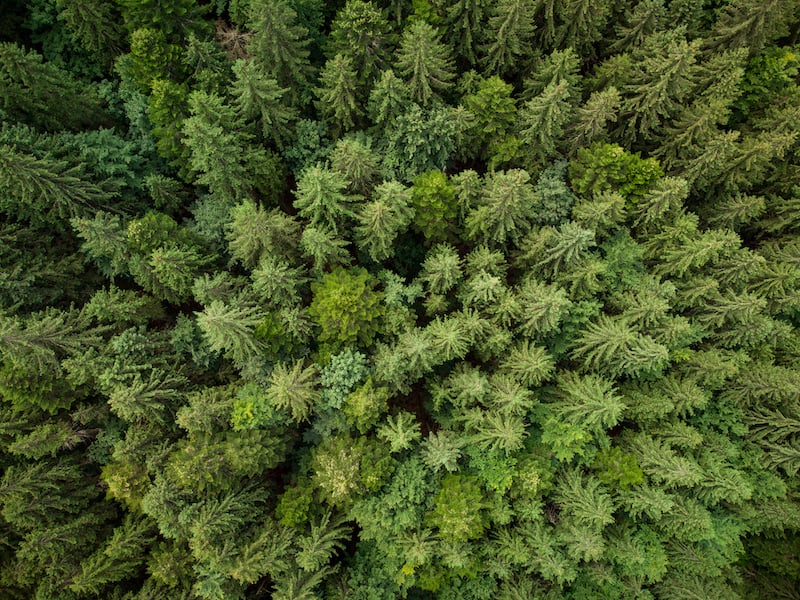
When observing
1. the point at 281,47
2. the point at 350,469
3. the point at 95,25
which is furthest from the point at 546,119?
the point at 95,25

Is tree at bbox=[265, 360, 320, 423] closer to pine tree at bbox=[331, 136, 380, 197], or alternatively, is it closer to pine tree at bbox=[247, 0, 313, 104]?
pine tree at bbox=[331, 136, 380, 197]

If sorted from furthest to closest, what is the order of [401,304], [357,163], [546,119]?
[401,304], [546,119], [357,163]

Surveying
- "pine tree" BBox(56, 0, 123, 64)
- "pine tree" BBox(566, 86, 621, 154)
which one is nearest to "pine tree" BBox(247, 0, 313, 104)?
"pine tree" BBox(56, 0, 123, 64)

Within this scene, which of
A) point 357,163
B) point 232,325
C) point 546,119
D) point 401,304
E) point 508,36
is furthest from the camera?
point 401,304

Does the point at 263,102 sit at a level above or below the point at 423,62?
below

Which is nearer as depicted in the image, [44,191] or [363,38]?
[44,191]

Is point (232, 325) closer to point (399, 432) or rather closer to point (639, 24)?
point (399, 432)

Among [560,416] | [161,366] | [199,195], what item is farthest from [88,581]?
[560,416]
